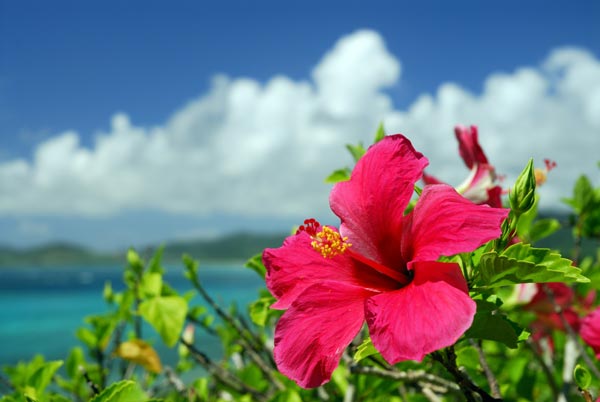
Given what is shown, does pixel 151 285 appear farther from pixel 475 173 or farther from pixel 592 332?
pixel 592 332

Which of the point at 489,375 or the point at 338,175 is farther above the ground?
the point at 338,175

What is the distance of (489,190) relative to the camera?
138 cm

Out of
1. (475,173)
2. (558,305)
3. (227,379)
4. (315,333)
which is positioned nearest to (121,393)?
(315,333)

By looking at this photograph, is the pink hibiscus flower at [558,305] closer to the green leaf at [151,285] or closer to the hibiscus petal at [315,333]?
the hibiscus petal at [315,333]

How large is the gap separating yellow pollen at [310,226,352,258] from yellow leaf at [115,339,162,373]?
1083 millimetres

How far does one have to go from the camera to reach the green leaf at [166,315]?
5.38 feet

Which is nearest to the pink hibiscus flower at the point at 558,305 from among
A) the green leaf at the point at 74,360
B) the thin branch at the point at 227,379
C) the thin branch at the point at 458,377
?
the thin branch at the point at 458,377

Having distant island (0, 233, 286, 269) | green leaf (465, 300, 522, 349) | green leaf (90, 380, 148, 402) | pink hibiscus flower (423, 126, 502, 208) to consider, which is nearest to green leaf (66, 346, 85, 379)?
green leaf (90, 380, 148, 402)

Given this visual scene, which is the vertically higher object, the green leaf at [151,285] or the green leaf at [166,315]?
the green leaf at [151,285]

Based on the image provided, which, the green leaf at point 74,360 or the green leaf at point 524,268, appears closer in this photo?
the green leaf at point 524,268

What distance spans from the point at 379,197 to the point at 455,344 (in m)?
0.37

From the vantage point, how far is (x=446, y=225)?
2.78 feet

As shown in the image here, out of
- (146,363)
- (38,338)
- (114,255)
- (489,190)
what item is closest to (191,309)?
(146,363)

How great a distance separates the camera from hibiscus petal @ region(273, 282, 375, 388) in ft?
2.81
